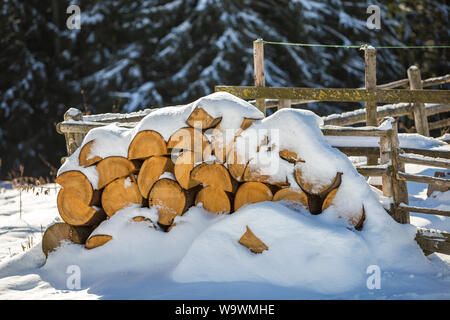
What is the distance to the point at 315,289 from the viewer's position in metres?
2.96

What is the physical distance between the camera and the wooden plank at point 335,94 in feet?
17.5

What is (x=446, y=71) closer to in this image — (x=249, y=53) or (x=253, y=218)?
(x=249, y=53)

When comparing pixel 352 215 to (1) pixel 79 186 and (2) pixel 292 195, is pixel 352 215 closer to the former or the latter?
(2) pixel 292 195

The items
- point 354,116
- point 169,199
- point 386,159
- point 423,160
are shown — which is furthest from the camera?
point 354,116

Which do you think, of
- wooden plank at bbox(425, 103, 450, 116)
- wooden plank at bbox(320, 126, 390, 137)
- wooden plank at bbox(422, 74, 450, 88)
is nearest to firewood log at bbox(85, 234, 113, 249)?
wooden plank at bbox(320, 126, 390, 137)

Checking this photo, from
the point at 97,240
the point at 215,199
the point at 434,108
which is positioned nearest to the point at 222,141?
the point at 215,199

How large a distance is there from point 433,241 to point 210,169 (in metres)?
1.75

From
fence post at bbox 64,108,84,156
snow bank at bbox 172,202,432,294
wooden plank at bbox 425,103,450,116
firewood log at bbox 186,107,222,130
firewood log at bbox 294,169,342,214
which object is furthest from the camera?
wooden plank at bbox 425,103,450,116

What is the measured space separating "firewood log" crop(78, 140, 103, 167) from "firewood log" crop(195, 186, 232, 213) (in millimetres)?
886

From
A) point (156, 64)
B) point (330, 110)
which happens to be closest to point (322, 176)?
point (330, 110)

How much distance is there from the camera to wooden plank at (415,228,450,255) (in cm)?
340

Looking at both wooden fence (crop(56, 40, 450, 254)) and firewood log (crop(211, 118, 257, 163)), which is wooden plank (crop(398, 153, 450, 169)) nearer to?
wooden fence (crop(56, 40, 450, 254))

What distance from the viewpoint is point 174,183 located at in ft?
11.5

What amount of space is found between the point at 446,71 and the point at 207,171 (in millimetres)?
10256
